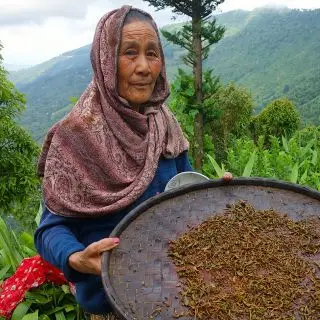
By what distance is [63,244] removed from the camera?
1.39 metres

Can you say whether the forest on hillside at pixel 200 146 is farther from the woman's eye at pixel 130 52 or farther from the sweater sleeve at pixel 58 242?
the woman's eye at pixel 130 52

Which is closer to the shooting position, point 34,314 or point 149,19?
point 149,19

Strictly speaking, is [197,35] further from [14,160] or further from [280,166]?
[14,160]

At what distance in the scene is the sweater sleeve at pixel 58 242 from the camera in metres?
1.37

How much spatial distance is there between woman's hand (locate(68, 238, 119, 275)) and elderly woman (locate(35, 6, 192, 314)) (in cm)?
16

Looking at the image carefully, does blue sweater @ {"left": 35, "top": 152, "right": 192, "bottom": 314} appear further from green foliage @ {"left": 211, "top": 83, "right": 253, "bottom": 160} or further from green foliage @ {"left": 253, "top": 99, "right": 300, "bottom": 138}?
green foliage @ {"left": 253, "top": 99, "right": 300, "bottom": 138}

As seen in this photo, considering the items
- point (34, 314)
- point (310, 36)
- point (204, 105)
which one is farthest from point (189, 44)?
point (310, 36)

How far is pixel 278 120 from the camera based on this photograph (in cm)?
1228

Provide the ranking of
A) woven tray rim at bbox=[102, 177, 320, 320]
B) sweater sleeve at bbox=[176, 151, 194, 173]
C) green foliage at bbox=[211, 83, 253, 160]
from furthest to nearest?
green foliage at bbox=[211, 83, 253, 160] < sweater sleeve at bbox=[176, 151, 194, 173] < woven tray rim at bbox=[102, 177, 320, 320]

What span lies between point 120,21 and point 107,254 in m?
0.74

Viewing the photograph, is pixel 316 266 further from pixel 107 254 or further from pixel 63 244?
pixel 63 244

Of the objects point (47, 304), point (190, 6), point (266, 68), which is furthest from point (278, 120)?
point (266, 68)

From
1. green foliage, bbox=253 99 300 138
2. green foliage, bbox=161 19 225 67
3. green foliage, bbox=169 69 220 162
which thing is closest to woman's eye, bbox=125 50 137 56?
green foliage, bbox=169 69 220 162

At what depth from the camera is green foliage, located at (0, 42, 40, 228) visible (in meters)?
10.5
